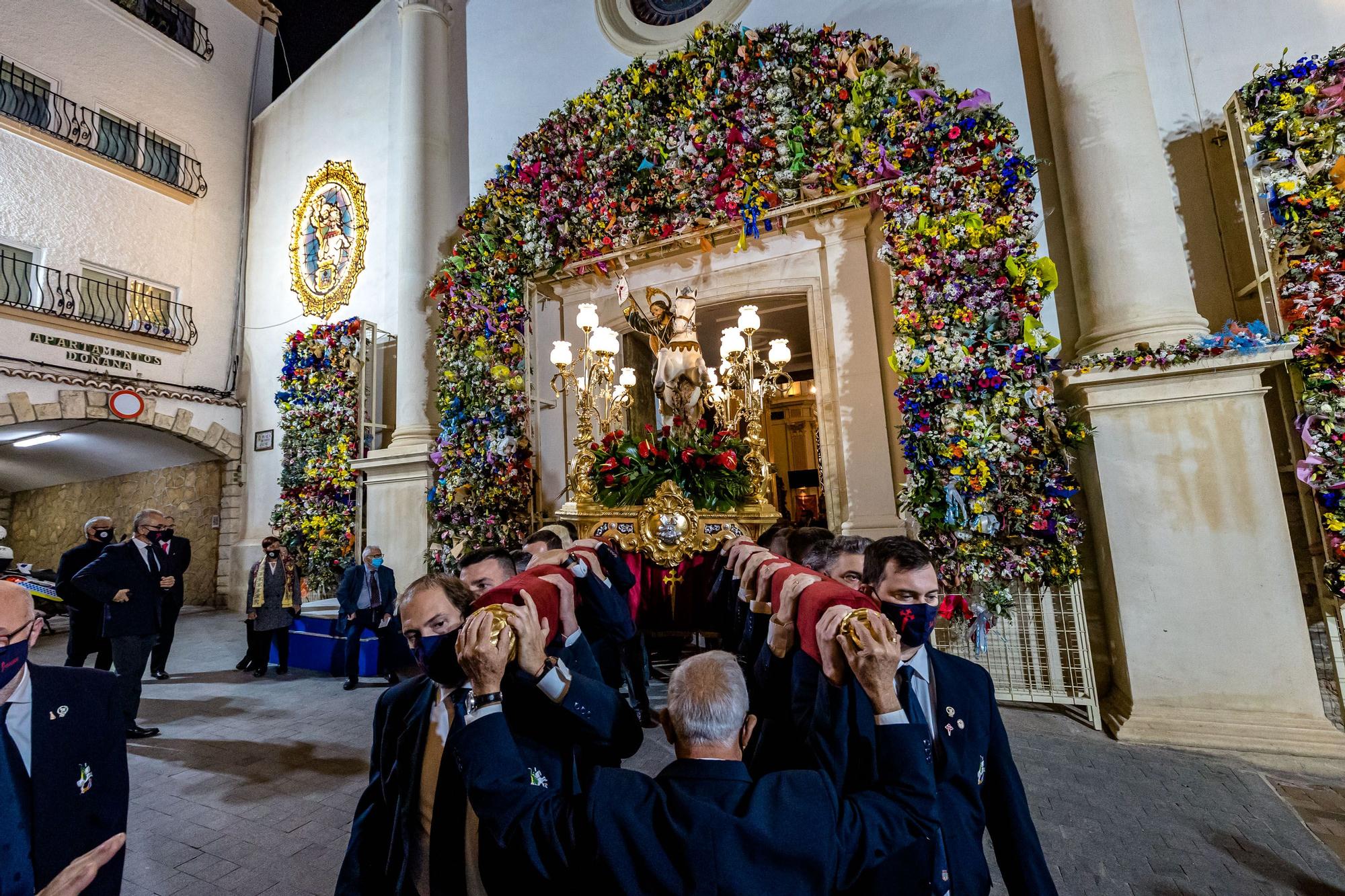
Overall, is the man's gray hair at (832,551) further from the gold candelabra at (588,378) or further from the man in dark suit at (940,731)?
the gold candelabra at (588,378)

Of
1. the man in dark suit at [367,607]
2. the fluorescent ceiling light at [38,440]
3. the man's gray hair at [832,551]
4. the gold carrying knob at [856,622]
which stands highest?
the fluorescent ceiling light at [38,440]

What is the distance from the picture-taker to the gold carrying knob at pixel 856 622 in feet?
4.17

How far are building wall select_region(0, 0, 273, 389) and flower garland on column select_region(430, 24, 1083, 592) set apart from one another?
25.4 ft

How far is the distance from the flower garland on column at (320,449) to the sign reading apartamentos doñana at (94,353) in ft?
8.66

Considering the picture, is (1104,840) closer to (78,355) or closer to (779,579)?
(779,579)

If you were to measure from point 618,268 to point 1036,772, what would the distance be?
20.6 ft

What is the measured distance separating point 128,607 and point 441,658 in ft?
15.8

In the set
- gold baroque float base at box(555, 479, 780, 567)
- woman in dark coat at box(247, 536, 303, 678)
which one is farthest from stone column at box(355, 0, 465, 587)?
gold baroque float base at box(555, 479, 780, 567)

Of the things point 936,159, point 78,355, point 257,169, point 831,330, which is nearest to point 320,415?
point 78,355

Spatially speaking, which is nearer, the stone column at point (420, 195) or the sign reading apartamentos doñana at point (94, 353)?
the stone column at point (420, 195)

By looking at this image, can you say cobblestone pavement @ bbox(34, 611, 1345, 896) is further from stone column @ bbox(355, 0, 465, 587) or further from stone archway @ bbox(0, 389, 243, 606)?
stone archway @ bbox(0, 389, 243, 606)

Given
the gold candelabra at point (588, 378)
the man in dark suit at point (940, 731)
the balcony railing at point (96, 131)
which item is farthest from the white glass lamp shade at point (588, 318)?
the balcony railing at point (96, 131)

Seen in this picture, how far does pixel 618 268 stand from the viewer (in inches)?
285

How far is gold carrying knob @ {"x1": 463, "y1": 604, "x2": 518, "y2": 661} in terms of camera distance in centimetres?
135
